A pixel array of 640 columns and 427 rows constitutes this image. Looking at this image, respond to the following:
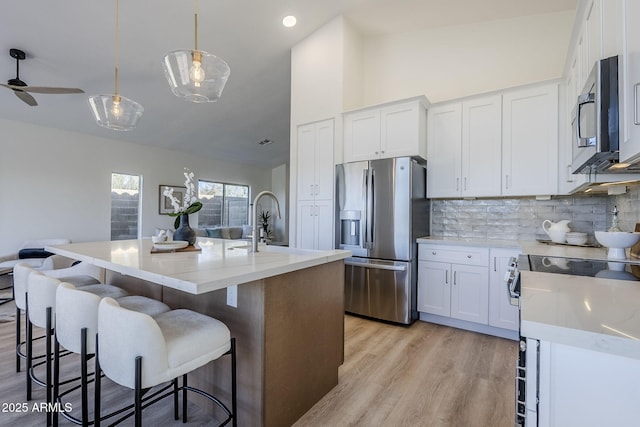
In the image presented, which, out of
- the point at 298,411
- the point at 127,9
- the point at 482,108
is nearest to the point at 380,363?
the point at 298,411

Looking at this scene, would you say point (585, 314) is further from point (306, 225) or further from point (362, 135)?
point (306, 225)

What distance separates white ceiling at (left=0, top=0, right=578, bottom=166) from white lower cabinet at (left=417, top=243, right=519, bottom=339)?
8.98 feet

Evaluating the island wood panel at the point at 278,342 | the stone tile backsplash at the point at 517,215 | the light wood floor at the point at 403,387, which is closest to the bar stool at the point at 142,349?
the island wood panel at the point at 278,342

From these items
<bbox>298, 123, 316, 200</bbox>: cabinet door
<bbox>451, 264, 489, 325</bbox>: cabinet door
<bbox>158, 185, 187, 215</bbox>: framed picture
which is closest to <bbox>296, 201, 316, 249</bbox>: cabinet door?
<bbox>298, 123, 316, 200</bbox>: cabinet door

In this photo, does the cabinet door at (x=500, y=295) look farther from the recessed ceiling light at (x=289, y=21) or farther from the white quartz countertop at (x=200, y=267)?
the recessed ceiling light at (x=289, y=21)

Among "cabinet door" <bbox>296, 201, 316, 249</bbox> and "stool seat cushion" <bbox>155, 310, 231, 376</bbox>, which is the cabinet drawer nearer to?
"cabinet door" <bbox>296, 201, 316, 249</bbox>

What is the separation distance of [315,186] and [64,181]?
4.45 m

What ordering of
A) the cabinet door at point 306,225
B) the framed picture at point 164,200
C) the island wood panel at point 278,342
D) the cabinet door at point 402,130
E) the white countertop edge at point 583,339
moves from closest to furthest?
the white countertop edge at point 583,339
the island wood panel at point 278,342
the cabinet door at point 402,130
the cabinet door at point 306,225
the framed picture at point 164,200

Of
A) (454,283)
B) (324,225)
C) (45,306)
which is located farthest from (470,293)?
(45,306)

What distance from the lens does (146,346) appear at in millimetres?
1144

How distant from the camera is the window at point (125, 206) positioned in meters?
5.72

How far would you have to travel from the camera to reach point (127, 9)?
9.96 feet

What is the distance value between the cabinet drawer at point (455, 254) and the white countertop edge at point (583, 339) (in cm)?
249

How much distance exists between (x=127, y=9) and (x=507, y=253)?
14.7 ft
